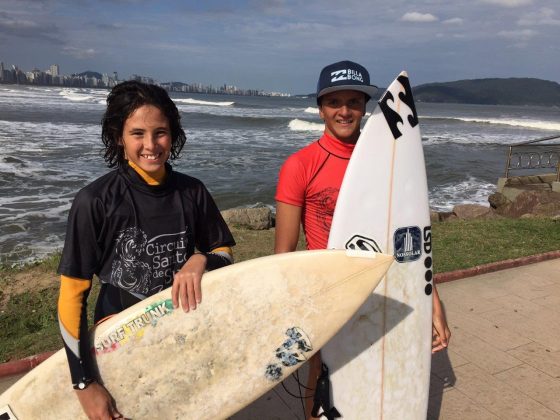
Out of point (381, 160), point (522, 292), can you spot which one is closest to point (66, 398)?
point (381, 160)

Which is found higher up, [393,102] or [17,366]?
[393,102]

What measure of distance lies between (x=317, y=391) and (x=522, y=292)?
→ 140 inches

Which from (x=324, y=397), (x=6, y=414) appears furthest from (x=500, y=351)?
(x=6, y=414)

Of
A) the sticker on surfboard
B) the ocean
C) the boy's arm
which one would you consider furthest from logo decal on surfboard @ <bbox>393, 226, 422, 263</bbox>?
the ocean

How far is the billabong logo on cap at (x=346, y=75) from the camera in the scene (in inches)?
73.4

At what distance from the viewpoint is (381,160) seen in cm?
221

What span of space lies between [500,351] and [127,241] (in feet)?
10.4

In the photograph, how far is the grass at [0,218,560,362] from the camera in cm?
384

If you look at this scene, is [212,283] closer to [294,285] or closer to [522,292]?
[294,285]

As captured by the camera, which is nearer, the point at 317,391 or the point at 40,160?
the point at 317,391

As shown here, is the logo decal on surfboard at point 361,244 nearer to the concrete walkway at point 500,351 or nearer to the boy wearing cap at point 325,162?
the boy wearing cap at point 325,162

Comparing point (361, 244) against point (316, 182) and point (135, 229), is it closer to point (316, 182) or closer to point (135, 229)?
point (316, 182)

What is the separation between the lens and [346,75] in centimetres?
186

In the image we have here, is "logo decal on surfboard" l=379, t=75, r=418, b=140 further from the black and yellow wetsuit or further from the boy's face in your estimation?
the black and yellow wetsuit
